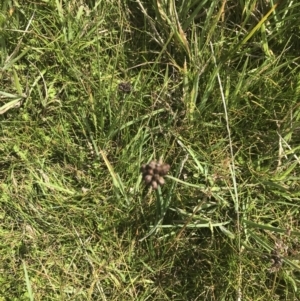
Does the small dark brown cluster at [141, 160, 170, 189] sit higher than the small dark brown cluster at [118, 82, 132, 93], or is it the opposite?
the small dark brown cluster at [118, 82, 132, 93]

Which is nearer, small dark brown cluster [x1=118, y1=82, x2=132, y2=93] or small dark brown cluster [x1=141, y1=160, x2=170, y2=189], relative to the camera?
small dark brown cluster [x1=141, y1=160, x2=170, y2=189]

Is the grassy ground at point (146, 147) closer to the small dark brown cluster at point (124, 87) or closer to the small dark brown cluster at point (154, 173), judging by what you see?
the small dark brown cluster at point (124, 87)

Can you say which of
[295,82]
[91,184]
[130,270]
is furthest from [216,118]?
[130,270]

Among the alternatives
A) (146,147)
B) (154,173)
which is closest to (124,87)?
(146,147)

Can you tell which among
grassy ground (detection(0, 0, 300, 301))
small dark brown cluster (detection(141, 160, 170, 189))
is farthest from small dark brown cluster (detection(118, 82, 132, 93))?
small dark brown cluster (detection(141, 160, 170, 189))

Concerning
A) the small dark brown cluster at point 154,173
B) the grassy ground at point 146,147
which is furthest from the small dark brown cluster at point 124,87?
the small dark brown cluster at point 154,173

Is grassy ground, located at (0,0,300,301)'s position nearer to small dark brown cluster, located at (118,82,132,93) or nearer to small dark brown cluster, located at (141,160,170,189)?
small dark brown cluster, located at (118,82,132,93)

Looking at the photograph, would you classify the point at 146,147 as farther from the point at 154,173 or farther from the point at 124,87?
the point at 154,173

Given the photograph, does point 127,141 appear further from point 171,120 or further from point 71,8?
point 71,8
